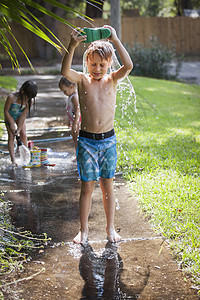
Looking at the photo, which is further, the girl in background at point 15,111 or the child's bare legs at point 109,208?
the girl in background at point 15,111

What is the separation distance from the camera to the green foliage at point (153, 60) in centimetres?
1519

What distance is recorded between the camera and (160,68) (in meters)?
15.5

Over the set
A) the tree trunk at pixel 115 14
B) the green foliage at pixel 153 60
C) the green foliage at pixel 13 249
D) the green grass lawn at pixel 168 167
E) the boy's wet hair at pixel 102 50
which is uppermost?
the tree trunk at pixel 115 14

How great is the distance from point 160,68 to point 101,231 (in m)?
12.9

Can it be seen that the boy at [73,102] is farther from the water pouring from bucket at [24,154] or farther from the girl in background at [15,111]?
the water pouring from bucket at [24,154]

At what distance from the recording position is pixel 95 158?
10.3 ft

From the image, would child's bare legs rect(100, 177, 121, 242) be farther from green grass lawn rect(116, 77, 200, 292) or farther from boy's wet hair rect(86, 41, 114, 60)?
boy's wet hair rect(86, 41, 114, 60)

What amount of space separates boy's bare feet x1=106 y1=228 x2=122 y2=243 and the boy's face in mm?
1177

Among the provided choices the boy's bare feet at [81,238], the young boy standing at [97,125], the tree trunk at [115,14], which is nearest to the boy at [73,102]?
the young boy standing at [97,125]

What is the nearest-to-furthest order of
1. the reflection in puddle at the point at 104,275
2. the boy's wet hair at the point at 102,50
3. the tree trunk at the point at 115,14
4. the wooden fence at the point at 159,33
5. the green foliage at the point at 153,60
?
the reflection in puddle at the point at 104,275 → the boy's wet hair at the point at 102,50 → the tree trunk at the point at 115,14 → the green foliage at the point at 153,60 → the wooden fence at the point at 159,33

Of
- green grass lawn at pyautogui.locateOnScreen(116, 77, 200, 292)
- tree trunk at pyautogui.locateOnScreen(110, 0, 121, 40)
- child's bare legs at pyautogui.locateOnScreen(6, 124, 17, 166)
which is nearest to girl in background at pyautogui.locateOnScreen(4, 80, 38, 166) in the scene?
child's bare legs at pyautogui.locateOnScreen(6, 124, 17, 166)

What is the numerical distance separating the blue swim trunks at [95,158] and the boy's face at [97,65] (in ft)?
1.59

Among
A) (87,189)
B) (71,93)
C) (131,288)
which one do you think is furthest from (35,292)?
(71,93)

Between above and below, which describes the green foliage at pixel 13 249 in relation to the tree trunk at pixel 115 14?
below
